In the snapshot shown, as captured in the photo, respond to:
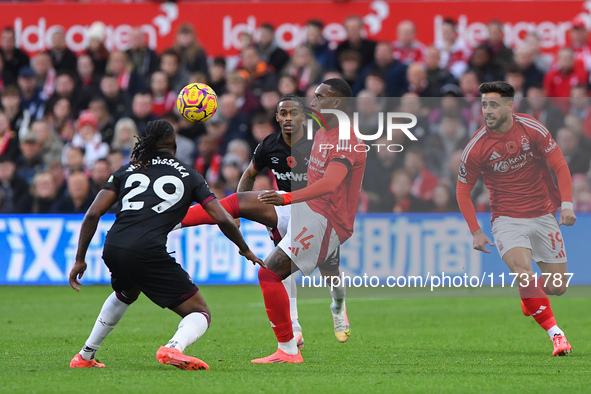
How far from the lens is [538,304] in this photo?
8633mm

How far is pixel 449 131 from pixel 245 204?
6.84m

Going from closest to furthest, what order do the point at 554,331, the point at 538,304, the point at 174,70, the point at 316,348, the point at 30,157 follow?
the point at 554,331, the point at 538,304, the point at 316,348, the point at 30,157, the point at 174,70

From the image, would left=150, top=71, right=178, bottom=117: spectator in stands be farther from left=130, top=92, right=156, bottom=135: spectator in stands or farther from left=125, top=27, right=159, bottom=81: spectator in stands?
left=125, top=27, right=159, bottom=81: spectator in stands

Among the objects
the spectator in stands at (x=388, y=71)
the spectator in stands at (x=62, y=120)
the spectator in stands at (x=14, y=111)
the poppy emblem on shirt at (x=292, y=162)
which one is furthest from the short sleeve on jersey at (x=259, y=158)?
the spectator in stands at (x=14, y=111)

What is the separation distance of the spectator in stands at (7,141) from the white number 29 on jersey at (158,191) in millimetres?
10763

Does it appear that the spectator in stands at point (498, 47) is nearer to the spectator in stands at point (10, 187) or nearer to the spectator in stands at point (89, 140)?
the spectator in stands at point (89, 140)

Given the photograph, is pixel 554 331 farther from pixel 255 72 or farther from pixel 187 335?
pixel 255 72

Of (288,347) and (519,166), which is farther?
(519,166)

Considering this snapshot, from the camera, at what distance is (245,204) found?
27.5 ft

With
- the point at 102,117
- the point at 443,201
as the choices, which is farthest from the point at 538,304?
the point at 102,117

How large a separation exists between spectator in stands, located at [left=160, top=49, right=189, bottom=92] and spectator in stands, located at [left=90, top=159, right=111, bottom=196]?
7.45 feet

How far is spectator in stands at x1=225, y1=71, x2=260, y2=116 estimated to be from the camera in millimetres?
16802

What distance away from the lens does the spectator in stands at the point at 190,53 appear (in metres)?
17.4

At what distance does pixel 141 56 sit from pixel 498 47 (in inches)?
261
